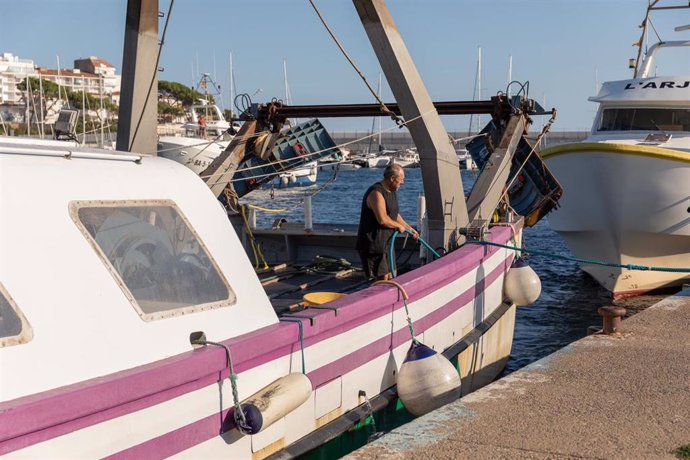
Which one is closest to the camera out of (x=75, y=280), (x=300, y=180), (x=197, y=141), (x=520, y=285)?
(x=75, y=280)

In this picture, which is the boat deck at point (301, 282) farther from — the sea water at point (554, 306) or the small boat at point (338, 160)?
the sea water at point (554, 306)

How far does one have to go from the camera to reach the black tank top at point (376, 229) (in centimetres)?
836

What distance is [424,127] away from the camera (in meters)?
8.89

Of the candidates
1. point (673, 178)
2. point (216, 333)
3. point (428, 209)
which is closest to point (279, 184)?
point (673, 178)

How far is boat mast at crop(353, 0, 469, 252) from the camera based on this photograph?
8.53 metres

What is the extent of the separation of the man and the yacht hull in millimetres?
8463

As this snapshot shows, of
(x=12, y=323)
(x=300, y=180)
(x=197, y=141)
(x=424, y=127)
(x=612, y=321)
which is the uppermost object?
(x=424, y=127)

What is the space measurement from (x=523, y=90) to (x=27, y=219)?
314 inches

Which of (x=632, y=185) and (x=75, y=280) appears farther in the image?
(x=632, y=185)

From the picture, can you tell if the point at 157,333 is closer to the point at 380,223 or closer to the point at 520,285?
the point at 380,223

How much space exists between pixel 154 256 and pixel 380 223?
3.41m

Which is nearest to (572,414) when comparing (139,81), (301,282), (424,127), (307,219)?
(424,127)

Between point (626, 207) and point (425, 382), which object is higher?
point (425, 382)

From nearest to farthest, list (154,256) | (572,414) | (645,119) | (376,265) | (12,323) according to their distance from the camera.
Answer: (12,323)
(154,256)
(572,414)
(376,265)
(645,119)
